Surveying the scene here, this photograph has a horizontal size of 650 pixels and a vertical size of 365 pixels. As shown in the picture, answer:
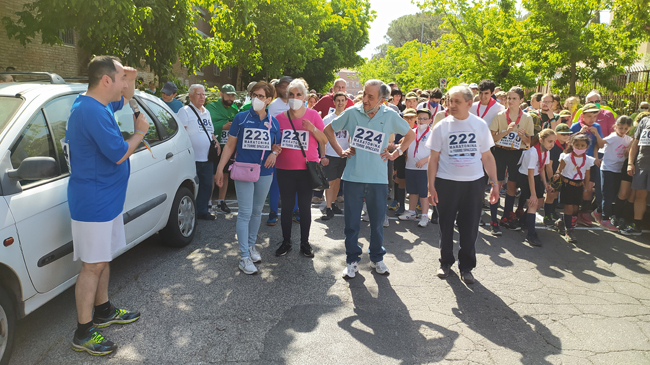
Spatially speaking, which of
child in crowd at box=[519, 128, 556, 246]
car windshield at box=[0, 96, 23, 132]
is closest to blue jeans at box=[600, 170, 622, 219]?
child in crowd at box=[519, 128, 556, 246]

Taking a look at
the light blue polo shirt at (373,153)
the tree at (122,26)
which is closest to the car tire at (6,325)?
the light blue polo shirt at (373,153)

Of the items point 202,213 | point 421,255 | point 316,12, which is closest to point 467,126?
point 421,255

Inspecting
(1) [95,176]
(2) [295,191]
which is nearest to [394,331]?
(2) [295,191]

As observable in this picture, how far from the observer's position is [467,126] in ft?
14.2

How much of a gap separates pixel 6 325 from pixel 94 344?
0.53m

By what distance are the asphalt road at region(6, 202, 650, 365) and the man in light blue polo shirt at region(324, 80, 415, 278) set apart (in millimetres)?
572

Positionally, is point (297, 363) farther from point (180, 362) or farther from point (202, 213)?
point (202, 213)

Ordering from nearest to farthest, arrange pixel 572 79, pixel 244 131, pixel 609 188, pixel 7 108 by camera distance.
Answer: pixel 7 108 → pixel 244 131 → pixel 609 188 → pixel 572 79

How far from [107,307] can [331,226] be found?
3.60 metres

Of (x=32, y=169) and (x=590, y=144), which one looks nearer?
(x=32, y=169)

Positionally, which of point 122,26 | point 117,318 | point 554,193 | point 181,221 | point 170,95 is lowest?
point 117,318

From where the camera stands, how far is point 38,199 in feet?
9.97

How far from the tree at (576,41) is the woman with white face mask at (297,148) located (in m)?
12.4

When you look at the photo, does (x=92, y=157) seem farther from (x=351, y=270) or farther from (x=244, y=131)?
(x=351, y=270)
